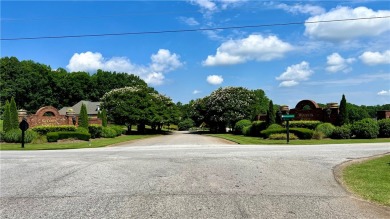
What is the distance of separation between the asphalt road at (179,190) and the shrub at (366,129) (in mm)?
18377

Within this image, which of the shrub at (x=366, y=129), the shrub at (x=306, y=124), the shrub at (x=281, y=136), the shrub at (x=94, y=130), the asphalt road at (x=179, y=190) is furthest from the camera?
the shrub at (x=94, y=130)

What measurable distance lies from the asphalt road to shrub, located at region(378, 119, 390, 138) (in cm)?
1960

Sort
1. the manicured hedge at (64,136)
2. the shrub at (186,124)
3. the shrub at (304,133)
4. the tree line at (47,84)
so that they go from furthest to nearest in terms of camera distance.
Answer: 1. the shrub at (186,124)
2. the tree line at (47,84)
3. the manicured hedge at (64,136)
4. the shrub at (304,133)

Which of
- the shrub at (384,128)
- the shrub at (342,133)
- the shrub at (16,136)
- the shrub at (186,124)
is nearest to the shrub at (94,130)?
the shrub at (16,136)

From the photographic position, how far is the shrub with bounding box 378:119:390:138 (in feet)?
98.3

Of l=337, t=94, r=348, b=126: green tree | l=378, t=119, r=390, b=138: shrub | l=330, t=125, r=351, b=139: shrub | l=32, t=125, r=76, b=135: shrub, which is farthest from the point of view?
l=32, t=125, r=76, b=135: shrub

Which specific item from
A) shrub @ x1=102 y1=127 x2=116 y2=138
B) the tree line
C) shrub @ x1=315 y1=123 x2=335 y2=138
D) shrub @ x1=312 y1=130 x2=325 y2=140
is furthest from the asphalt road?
the tree line

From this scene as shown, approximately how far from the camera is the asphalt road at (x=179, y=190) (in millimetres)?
6855

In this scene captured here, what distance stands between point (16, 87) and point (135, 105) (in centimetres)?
4525

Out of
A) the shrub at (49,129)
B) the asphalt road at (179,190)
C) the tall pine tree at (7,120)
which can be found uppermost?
the tall pine tree at (7,120)

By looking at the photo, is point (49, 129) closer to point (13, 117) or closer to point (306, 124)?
point (13, 117)

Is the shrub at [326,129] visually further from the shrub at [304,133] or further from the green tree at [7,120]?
the green tree at [7,120]

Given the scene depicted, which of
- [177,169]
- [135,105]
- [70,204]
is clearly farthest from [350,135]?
[135,105]

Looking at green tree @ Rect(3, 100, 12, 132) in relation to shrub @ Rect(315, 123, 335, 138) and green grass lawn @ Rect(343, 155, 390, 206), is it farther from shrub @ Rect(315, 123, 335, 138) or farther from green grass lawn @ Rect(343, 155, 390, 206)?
green grass lawn @ Rect(343, 155, 390, 206)
